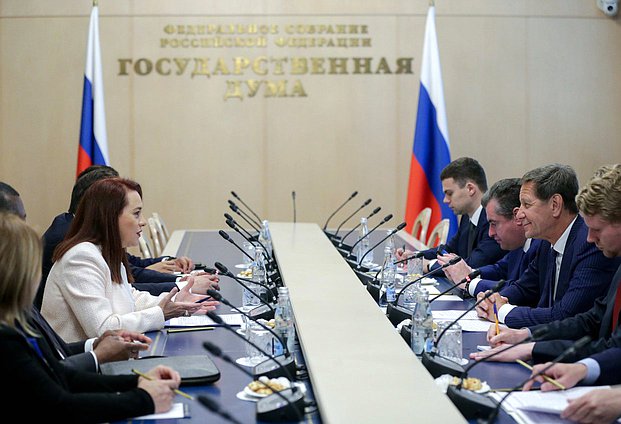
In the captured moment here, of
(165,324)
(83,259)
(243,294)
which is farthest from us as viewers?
(243,294)

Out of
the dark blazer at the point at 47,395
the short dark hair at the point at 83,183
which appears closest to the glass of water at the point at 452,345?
the dark blazer at the point at 47,395

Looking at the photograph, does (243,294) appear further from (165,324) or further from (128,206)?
(128,206)

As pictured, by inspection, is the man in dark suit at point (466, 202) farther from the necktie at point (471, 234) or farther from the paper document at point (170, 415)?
the paper document at point (170, 415)

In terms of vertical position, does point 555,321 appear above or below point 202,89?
below

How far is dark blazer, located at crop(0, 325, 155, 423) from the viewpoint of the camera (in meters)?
1.88

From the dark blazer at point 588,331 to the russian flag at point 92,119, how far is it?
5140mm

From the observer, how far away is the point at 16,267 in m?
1.87

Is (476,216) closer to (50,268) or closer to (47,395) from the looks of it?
(50,268)

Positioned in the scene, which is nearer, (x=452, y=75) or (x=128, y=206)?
(x=128, y=206)

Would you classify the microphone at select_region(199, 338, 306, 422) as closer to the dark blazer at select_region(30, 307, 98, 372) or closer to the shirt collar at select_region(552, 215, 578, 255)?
the dark blazer at select_region(30, 307, 98, 372)

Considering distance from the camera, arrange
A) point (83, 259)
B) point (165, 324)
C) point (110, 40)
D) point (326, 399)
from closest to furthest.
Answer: point (326, 399)
point (83, 259)
point (165, 324)
point (110, 40)

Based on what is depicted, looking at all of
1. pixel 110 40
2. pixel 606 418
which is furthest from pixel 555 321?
pixel 110 40

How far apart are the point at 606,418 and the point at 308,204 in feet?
21.1

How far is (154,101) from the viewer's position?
8297 millimetres
